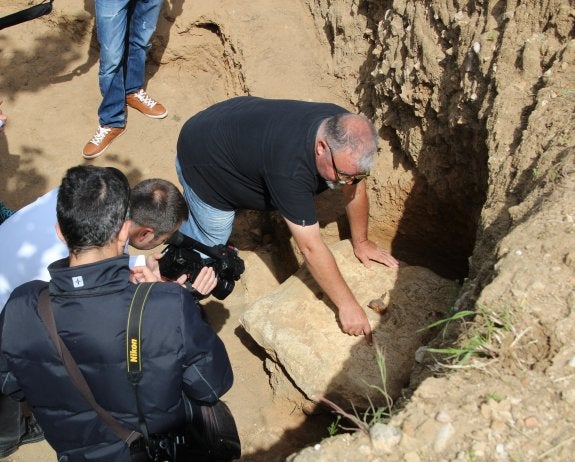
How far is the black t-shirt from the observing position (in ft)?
10.1

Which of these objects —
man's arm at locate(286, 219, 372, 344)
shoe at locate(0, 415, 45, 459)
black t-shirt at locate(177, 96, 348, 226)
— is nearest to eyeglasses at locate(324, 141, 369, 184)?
black t-shirt at locate(177, 96, 348, 226)

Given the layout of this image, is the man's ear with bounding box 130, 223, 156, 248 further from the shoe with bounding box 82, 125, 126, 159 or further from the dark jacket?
the shoe with bounding box 82, 125, 126, 159

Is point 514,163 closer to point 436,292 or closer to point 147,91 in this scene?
point 436,292

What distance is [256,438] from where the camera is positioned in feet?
11.9

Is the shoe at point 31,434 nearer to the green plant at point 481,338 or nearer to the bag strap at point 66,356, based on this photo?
the bag strap at point 66,356

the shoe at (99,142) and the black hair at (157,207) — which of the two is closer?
the black hair at (157,207)

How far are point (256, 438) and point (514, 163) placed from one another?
7.36 ft

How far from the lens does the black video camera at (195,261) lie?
10.2ft

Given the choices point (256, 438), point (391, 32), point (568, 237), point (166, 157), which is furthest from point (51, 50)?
point (568, 237)

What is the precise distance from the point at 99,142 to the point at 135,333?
3.98m

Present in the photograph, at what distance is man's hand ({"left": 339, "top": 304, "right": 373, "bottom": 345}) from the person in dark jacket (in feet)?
4.15

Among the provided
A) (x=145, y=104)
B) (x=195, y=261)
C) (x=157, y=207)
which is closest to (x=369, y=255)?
(x=195, y=261)

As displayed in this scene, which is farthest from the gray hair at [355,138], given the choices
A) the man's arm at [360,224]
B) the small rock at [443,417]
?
the small rock at [443,417]

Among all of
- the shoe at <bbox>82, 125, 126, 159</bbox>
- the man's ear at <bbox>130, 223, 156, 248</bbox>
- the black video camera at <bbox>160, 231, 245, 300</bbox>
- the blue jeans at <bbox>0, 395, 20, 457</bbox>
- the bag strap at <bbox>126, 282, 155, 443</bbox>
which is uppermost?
the bag strap at <bbox>126, 282, 155, 443</bbox>
